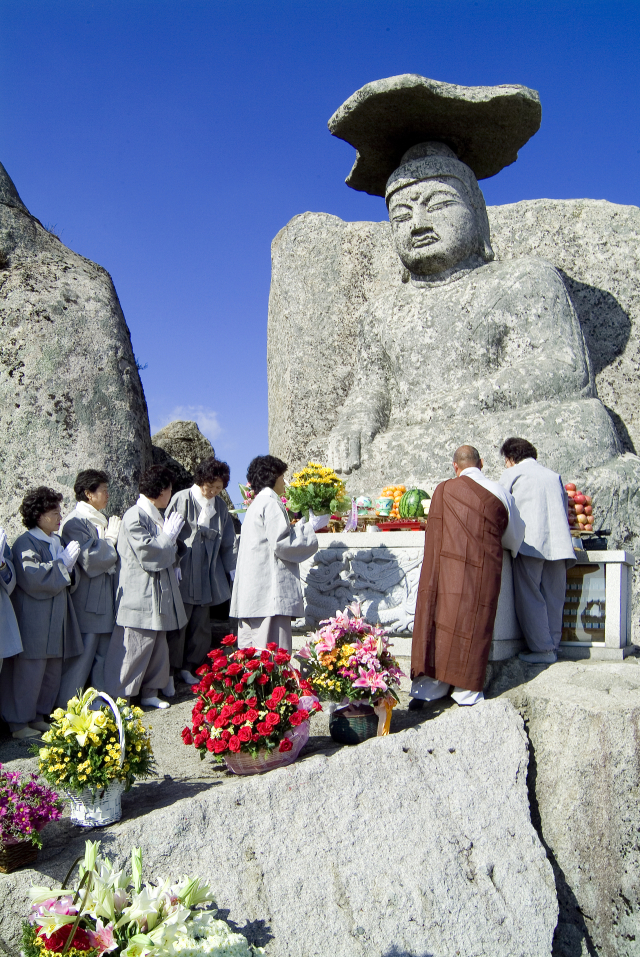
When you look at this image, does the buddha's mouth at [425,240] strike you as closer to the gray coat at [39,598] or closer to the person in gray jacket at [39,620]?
the person in gray jacket at [39,620]

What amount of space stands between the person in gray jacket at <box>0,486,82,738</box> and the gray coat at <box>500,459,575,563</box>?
268 cm

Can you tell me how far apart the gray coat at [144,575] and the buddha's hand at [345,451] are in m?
2.45

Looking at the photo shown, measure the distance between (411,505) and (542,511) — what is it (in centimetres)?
103

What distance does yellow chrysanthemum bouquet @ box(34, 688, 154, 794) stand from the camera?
3.16 m

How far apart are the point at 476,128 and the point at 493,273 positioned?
1.51m

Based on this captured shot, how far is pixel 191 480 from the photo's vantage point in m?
7.99

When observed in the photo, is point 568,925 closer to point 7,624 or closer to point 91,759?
point 91,759

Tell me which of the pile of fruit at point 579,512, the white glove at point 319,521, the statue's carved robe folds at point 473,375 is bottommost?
the white glove at point 319,521

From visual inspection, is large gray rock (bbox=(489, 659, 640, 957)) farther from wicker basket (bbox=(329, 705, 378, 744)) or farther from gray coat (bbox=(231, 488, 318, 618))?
gray coat (bbox=(231, 488, 318, 618))

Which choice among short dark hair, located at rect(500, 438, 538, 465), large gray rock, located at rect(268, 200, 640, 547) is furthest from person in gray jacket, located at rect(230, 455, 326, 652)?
large gray rock, located at rect(268, 200, 640, 547)

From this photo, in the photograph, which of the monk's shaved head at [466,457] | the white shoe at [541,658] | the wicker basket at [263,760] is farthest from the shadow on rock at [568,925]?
the monk's shaved head at [466,457]

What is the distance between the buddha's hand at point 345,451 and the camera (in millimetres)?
7004

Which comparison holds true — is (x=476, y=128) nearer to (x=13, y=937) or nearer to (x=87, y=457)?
(x=87, y=457)

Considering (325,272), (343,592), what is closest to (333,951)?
(343,592)
